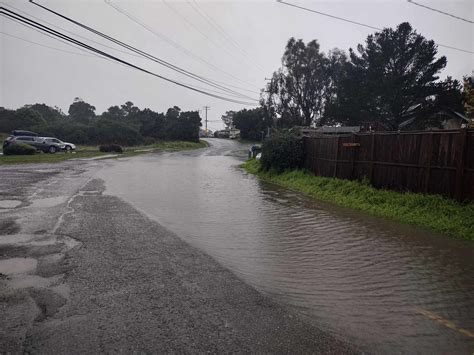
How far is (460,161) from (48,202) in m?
11.6

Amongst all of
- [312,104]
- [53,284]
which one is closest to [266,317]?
[53,284]

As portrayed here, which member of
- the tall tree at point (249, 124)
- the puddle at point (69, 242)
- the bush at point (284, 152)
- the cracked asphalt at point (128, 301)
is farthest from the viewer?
the tall tree at point (249, 124)

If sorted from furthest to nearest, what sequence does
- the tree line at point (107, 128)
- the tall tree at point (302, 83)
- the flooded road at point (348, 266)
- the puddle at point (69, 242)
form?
the tree line at point (107, 128) → the tall tree at point (302, 83) → the puddle at point (69, 242) → the flooded road at point (348, 266)

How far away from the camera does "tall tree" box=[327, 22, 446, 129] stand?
38.9 metres

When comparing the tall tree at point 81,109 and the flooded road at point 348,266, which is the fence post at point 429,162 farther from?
the tall tree at point 81,109

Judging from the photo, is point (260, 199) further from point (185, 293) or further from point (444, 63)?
point (444, 63)

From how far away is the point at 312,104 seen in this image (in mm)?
50188

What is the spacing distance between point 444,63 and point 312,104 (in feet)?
53.5

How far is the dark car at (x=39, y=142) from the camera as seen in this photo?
3631 centimetres

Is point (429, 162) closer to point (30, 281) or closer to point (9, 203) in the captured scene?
point (30, 281)

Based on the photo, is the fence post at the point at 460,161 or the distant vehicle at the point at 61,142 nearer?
the fence post at the point at 460,161

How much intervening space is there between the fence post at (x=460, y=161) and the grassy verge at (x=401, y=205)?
0.89 feet

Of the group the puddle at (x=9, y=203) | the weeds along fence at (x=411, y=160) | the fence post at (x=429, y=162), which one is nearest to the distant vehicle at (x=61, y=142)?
the puddle at (x=9, y=203)

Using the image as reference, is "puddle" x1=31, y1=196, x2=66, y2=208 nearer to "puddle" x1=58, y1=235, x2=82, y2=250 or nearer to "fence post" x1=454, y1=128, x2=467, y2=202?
"puddle" x1=58, y1=235, x2=82, y2=250
